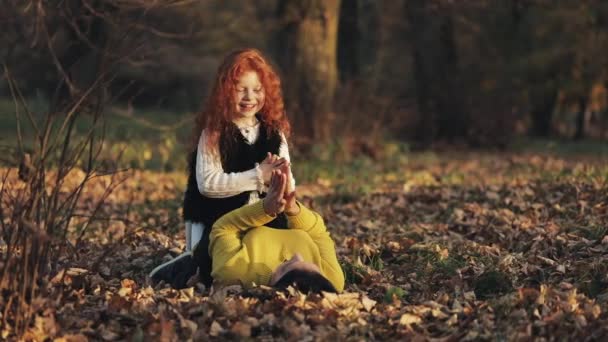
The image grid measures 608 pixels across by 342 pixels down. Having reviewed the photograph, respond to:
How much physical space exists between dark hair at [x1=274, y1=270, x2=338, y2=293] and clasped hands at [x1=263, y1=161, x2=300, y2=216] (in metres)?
0.34

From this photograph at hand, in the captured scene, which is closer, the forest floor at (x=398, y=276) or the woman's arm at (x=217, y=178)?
the forest floor at (x=398, y=276)

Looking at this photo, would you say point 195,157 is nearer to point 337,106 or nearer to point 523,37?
point 337,106

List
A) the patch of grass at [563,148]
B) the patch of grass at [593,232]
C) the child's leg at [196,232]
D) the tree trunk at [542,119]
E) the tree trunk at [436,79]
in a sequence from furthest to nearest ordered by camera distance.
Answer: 1. the tree trunk at [542,119]
2. the patch of grass at [563,148]
3. the tree trunk at [436,79]
4. the patch of grass at [593,232]
5. the child's leg at [196,232]

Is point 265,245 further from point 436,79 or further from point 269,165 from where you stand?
point 436,79

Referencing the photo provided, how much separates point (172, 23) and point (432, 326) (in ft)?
55.9

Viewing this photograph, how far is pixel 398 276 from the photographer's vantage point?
5.71 meters

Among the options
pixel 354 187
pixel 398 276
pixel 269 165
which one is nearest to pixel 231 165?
pixel 269 165

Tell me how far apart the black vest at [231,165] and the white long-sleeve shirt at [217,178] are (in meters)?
0.06

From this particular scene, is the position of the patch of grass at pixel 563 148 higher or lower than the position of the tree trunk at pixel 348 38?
lower

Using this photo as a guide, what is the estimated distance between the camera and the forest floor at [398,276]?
14.0ft

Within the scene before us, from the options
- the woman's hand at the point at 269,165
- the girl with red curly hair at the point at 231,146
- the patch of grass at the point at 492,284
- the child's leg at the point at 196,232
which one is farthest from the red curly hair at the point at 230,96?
the patch of grass at the point at 492,284

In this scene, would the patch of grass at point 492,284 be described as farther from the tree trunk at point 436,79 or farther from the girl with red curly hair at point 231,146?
the tree trunk at point 436,79

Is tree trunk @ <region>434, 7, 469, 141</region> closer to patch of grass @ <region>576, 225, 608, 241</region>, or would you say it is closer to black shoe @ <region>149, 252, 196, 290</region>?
patch of grass @ <region>576, 225, 608, 241</region>

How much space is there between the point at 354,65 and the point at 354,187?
28.0 ft
